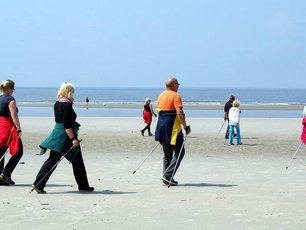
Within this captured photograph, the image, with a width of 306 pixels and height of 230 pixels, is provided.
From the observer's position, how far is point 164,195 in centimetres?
789

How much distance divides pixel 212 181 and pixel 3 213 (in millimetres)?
3975

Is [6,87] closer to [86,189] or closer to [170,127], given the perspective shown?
[86,189]

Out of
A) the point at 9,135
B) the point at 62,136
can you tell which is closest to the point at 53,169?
the point at 62,136

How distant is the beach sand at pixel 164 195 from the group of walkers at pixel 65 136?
0.30 m

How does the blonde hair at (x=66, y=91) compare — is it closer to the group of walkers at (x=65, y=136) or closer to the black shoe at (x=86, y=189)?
the group of walkers at (x=65, y=136)

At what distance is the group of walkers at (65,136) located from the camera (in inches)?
311

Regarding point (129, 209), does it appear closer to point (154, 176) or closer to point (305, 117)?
point (154, 176)

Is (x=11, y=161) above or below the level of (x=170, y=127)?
below

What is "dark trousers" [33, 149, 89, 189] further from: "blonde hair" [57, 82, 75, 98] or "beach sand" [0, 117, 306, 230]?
"blonde hair" [57, 82, 75, 98]

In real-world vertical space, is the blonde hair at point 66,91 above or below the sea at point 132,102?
above

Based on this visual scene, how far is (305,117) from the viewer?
1081 cm

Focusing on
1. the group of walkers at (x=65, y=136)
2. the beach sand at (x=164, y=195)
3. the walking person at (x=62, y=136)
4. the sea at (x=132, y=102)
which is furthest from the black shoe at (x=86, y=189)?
the sea at (x=132, y=102)

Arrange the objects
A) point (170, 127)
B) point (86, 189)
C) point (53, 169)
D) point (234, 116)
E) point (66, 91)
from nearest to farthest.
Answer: point (66, 91), point (53, 169), point (86, 189), point (170, 127), point (234, 116)

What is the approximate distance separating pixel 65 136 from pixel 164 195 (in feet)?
5.56
